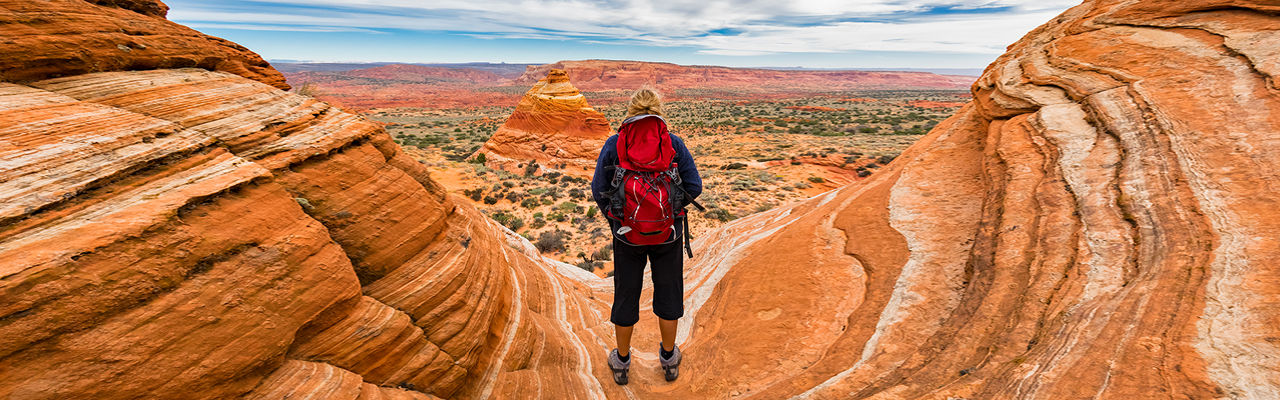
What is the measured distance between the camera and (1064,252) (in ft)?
9.75

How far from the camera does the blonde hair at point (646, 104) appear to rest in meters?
3.28

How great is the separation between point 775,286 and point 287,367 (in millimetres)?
3967

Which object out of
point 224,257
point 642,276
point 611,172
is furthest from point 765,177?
point 224,257

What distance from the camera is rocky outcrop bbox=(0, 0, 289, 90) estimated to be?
239 centimetres

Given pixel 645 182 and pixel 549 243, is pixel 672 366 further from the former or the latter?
pixel 549 243

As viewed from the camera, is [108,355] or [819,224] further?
[819,224]

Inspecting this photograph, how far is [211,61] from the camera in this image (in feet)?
11.5

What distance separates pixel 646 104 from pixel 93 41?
3.25 m

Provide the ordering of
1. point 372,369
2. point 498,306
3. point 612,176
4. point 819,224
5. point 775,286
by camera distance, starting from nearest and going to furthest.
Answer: point 372,369 < point 612,176 < point 498,306 < point 775,286 < point 819,224

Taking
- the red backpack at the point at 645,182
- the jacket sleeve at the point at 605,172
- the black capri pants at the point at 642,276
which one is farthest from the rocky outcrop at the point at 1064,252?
the jacket sleeve at the point at 605,172

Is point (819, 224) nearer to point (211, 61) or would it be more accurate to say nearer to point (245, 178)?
point (245, 178)

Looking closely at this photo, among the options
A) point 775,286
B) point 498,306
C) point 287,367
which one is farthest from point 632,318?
point 287,367

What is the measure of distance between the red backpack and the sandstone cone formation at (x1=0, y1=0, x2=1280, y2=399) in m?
1.41

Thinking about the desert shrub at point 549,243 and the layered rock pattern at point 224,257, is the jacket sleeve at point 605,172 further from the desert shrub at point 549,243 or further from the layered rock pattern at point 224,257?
the desert shrub at point 549,243
